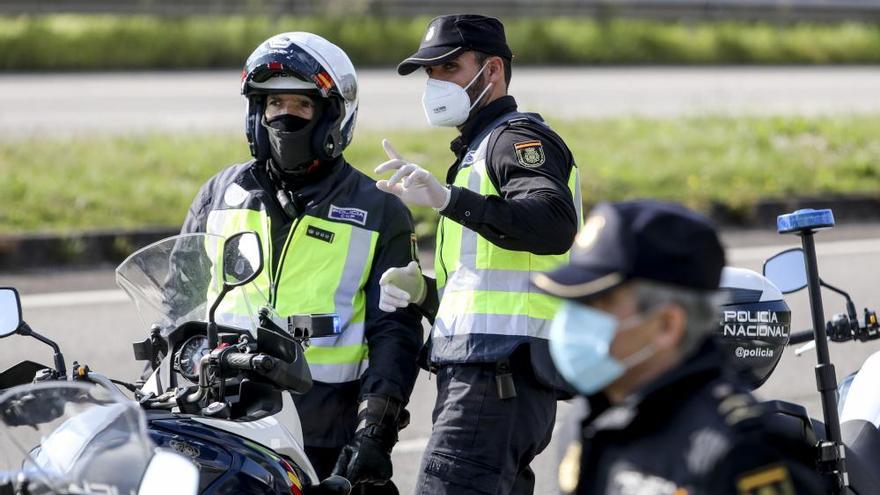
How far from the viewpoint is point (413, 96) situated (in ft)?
59.5

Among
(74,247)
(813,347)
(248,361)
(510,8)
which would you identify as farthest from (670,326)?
(510,8)

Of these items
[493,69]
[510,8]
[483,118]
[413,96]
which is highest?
[510,8]

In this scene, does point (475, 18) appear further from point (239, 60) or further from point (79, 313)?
point (239, 60)

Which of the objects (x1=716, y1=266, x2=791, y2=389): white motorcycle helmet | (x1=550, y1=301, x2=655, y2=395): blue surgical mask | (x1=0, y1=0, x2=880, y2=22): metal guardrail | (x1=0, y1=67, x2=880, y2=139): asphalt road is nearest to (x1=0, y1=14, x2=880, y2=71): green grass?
(x1=0, y1=0, x2=880, y2=22): metal guardrail

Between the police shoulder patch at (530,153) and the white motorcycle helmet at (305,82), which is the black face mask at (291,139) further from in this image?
the police shoulder patch at (530,153)

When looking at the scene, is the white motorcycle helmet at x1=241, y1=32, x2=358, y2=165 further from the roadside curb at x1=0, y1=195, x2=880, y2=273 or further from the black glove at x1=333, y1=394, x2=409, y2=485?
the roadside curb at x1=0, y1=195, x2=880, y2=273

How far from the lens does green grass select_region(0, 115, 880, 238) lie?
10.7 m

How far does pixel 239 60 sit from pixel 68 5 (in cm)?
315

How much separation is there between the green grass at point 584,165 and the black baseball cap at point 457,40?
6255 millimetres

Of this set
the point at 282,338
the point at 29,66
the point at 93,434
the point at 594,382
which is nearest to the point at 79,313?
the point at 282,338

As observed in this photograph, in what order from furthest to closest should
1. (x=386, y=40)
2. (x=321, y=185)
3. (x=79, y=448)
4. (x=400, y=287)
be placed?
(x=386, y=40) → (x=321, y=185) → (x=400, y=287) → (x=79, y=448)

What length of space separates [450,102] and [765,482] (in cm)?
231

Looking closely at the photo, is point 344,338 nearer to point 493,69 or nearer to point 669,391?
point 493,69

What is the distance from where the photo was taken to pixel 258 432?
3488 mm
